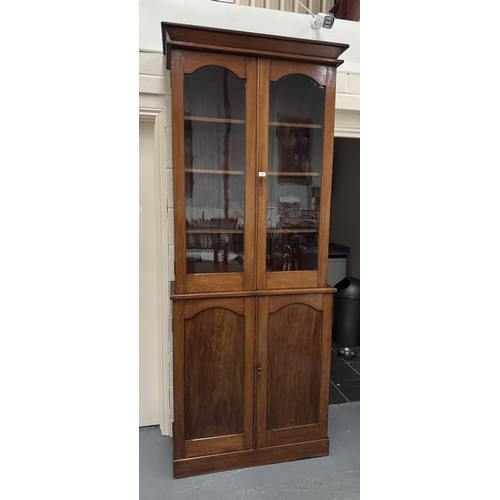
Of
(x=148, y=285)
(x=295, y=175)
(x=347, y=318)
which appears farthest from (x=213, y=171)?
(x=347, y=318)

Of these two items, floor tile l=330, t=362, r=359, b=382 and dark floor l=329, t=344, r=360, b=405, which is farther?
floor tile l=330, t=362, r=359, b=382

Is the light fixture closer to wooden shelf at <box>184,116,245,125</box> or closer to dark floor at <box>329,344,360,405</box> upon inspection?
wooden shelf at <box>184,116,245,125</box>

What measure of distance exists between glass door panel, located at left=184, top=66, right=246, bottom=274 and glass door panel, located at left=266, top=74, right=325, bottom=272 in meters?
0.16

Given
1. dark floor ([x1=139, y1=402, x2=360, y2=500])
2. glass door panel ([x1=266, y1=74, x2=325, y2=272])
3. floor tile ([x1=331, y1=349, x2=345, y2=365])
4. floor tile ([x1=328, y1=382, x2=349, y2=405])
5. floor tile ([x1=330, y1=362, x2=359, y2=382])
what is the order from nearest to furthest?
1. dark floor ([x1=139, y1=402, x2=360, y2=500])
2. glass door panel ([x1=266, y1=74, x2=325, y2=272])
3. floor tile ([x1=328, y1=382, x2=349, y2=405])
4. floor tile ([x1=330, y1=362, x2=359, y2=382])
5. floor tile ([x1=331, y1=349, x2=345, y2=365])

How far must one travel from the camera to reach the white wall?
5.57 ft

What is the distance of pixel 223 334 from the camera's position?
5.39 feet

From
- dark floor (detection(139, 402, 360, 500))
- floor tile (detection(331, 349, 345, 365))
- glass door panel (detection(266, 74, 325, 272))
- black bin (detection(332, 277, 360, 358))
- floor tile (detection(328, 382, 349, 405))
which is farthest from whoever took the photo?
black bin (detection(332, 277, 360, 358))

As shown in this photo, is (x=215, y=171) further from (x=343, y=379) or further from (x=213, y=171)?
(x=343, y=379)

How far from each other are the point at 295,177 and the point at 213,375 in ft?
3.30

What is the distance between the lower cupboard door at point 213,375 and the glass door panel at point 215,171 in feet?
0.64

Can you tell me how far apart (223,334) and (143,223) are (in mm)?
724

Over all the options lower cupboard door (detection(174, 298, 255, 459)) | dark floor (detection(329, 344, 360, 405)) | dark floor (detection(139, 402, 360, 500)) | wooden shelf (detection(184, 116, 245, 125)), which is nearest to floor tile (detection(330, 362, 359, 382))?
dark floor (detection(329, 344, 360, 405))
